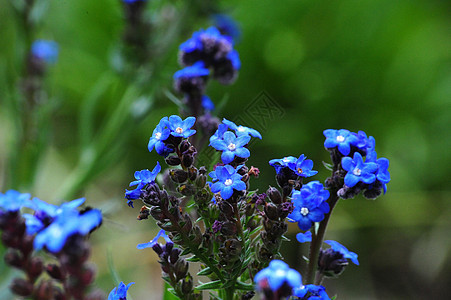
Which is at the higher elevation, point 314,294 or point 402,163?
point 402,163

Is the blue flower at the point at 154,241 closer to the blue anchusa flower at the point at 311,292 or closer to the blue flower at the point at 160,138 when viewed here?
the blue flower at the point at 160,138

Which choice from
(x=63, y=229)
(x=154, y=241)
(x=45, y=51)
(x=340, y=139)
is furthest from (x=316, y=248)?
(x=45, y=51)

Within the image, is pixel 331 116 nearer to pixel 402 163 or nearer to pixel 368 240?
pixel 402 163

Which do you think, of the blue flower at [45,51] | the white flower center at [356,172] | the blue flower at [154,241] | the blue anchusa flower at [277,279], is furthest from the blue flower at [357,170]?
the blue flower at [45,51]

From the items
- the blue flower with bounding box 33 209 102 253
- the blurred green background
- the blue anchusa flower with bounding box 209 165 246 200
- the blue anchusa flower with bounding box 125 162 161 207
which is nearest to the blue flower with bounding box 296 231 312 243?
the blue anchusa flower with bounding box 209 165 246 200

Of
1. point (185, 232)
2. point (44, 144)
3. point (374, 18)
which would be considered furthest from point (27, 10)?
point (374, 18)

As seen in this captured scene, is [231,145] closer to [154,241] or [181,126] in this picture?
[181,126]
